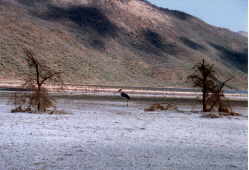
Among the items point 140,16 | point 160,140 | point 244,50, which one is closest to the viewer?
point 160,140

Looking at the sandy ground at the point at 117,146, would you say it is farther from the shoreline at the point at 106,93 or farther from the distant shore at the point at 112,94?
the shoreline at the point at 106,93

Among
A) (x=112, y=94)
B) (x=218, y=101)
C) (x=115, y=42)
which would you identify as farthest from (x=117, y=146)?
(x=115, y=42)

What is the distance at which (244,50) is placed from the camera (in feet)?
469

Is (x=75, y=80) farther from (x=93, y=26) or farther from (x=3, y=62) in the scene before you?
(x=93, y=26)

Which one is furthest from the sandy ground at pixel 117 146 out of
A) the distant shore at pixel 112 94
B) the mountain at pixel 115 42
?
the mountain at pixel 115 42

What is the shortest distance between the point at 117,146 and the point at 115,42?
99.3 metres

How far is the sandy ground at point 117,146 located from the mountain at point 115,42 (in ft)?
209

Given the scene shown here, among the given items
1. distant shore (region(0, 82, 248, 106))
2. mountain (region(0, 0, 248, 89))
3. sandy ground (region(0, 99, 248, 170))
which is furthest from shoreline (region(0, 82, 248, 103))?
sandy ground (region(0, 99, 248, 170))

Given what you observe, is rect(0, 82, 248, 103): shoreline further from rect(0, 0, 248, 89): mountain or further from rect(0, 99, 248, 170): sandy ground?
rect(0, 99, 248, 170): sandy ground

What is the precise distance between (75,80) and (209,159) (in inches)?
2922

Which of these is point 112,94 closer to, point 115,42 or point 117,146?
point 117,146

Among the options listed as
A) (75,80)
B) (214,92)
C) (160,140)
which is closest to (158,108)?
(214,92)

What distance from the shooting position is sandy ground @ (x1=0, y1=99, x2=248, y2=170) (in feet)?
31.4

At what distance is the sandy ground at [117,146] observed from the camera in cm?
957
